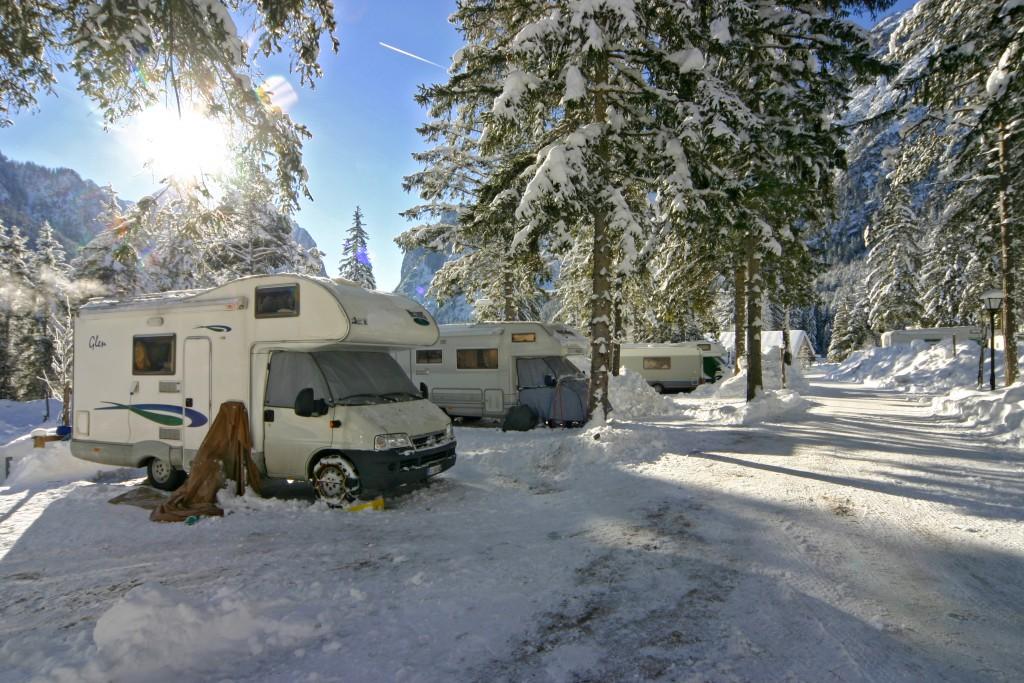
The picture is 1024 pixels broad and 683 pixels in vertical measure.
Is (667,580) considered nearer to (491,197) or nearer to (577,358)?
(491,197)

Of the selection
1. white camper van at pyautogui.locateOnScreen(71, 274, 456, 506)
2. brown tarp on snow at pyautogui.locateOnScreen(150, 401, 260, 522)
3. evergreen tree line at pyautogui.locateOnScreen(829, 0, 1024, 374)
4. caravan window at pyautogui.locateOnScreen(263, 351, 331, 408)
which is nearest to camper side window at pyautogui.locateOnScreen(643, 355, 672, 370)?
evergreen tree line at pyautogui.locateOnScreen(829, 0, 1024, 374)

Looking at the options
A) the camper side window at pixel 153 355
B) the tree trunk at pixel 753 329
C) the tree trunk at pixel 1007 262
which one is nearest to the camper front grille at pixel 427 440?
the camper side window at pixel 153 355

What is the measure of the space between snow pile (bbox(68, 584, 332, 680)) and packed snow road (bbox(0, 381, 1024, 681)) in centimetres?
1

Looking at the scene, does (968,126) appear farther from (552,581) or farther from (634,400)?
(552,581)

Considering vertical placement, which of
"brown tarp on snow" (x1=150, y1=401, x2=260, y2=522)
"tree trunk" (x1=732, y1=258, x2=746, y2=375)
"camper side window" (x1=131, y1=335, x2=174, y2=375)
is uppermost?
"tree trunk" (x1=732, y1=258, x2=746, y2=375)

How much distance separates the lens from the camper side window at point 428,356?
52.3 feet

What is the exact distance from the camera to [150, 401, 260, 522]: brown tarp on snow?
262 inches

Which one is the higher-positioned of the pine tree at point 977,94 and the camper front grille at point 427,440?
the pine tree at point 977,94

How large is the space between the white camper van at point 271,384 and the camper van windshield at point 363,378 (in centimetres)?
2

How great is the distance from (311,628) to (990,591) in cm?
485

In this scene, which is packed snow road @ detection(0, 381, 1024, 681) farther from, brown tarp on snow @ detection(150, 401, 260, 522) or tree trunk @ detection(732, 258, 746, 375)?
tree trunk @ detection(732, 258, 746, 375)

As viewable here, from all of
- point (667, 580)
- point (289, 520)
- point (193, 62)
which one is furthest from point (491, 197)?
point (667, 580)

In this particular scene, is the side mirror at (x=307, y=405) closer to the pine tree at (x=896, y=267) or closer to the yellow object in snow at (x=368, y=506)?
the yellow object in snow at (x=368, y=506)

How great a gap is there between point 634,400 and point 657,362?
12811 millimetres
